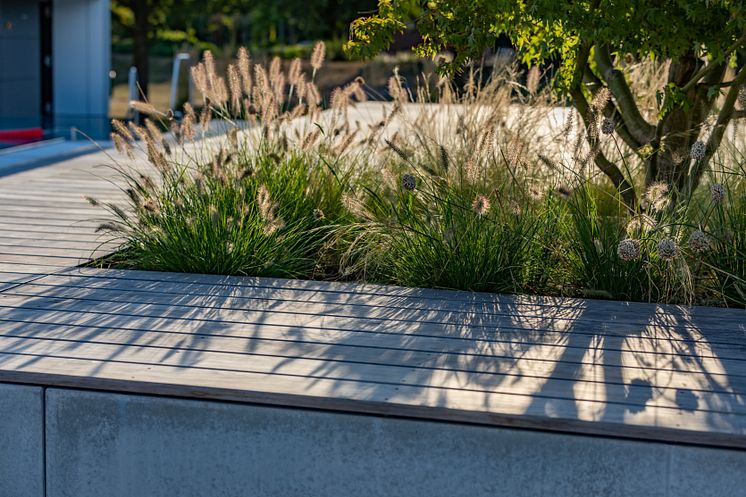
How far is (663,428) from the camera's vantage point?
2.65 metres

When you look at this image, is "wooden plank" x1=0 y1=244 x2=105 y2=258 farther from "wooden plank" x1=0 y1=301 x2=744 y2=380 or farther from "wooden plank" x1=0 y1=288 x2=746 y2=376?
"wooden plank" x1=0 y1=301 x2=744 y2=380

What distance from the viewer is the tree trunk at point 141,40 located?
2145 cm

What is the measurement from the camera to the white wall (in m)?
14.5

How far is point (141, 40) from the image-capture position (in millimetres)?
21766

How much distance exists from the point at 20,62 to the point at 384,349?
12199 mm

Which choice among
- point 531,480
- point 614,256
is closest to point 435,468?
point 531,480

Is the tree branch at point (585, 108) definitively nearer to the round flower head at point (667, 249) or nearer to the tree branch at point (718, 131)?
the tree branch at point (718, 131)

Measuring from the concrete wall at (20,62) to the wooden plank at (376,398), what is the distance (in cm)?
1085

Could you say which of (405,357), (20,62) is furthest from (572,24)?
(20,62)

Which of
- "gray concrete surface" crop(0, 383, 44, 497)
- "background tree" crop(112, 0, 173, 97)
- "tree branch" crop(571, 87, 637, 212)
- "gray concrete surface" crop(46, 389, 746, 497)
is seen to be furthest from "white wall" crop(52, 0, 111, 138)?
"gray concrete surface" crop(46, 389, 746, 497)

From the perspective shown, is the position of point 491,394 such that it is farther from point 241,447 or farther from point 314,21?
A: point 314,21

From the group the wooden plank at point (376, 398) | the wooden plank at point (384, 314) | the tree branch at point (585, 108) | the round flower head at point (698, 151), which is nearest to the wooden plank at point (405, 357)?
the wooden plank at point (376, 398)

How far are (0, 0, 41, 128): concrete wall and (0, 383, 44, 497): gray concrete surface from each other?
1085 cm

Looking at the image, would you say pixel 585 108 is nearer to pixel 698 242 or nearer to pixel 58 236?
pixel 698 242
